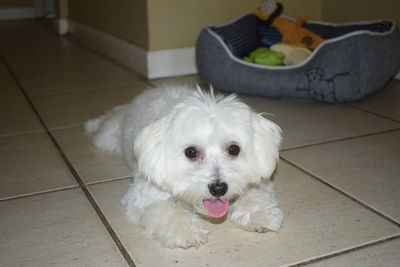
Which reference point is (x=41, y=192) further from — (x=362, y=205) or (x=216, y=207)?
(x=362, y=205)

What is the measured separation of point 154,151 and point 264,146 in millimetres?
360

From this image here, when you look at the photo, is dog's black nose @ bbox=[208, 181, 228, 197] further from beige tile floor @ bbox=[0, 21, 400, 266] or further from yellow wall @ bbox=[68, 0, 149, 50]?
yellow wall @ bbox=[68, 0, 149, 50]

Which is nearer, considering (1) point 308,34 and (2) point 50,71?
(1) point 308,34

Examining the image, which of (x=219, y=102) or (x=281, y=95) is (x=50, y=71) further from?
(x=219, y=102)

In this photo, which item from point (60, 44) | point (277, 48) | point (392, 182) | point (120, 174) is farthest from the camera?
point (60, 44)

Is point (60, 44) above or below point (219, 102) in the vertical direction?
below

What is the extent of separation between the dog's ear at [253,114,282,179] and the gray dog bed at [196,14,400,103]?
1443 mm

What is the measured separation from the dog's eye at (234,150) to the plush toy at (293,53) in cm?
188

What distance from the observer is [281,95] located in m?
3.19

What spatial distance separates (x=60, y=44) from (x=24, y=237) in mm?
4108

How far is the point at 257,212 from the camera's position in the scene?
5.71 feet

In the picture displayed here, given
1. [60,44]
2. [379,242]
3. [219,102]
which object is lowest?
[60,44]

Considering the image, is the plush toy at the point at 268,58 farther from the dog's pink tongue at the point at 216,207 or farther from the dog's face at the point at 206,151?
the dog's pink tongue at the point at 216,207

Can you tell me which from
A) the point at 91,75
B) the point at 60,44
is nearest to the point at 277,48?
the point at 91,75
